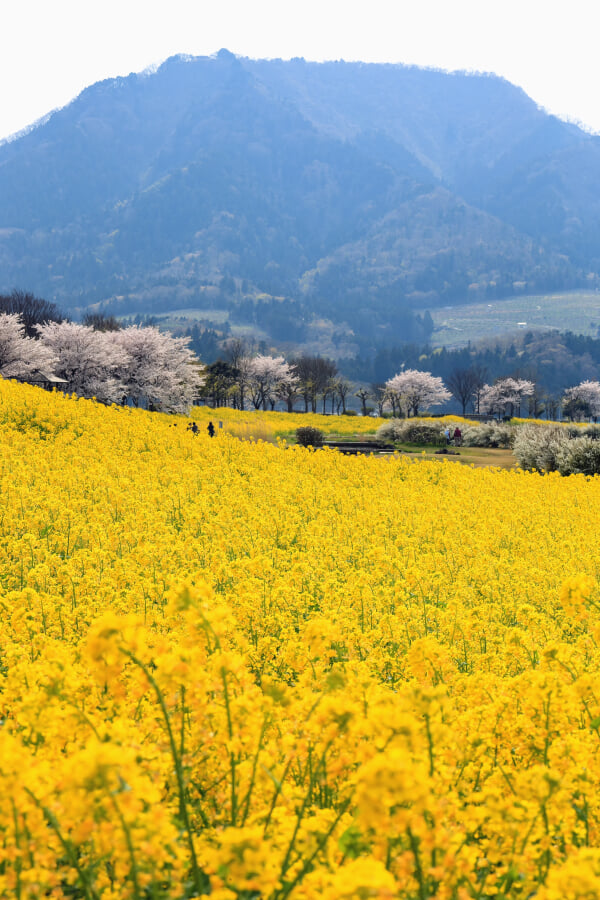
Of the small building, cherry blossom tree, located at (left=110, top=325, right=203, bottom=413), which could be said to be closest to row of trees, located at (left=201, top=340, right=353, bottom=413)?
cherry blossom tree, located at (left=110, top=325, right=203, bottom=413)

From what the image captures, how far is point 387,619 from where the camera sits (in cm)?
724

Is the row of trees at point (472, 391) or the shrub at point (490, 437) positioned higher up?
the row of trees at point (472, 391)

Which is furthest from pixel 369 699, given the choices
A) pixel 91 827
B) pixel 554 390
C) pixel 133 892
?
pixel 554 390

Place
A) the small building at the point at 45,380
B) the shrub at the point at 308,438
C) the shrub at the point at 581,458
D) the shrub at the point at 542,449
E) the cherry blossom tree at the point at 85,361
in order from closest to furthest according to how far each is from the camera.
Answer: the shrub at the point at 581,458, the shrub at the point at 542,449, the shrub at the point at 308,438, the small building at the point at 45,380, the cherry blossom tree at the point at 85,361

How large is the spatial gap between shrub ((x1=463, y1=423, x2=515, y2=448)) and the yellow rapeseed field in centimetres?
2646

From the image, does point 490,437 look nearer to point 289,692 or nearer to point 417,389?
point 289,692

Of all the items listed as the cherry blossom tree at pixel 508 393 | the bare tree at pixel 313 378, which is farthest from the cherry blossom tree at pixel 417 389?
the cherry blossom tree at pixel 508 393

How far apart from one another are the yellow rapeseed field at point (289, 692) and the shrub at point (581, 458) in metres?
9.44

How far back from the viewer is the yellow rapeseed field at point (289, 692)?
239 centimetres

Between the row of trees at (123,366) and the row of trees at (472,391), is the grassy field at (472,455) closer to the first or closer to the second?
the row of trees at (123,366)

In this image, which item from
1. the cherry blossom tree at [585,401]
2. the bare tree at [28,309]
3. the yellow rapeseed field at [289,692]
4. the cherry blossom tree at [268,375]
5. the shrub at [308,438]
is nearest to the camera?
the yellow rapeseed field at [289,692]

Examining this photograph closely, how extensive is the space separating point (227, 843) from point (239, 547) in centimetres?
839

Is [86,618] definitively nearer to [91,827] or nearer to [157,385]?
[91,827]

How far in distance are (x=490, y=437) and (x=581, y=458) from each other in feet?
59.3
